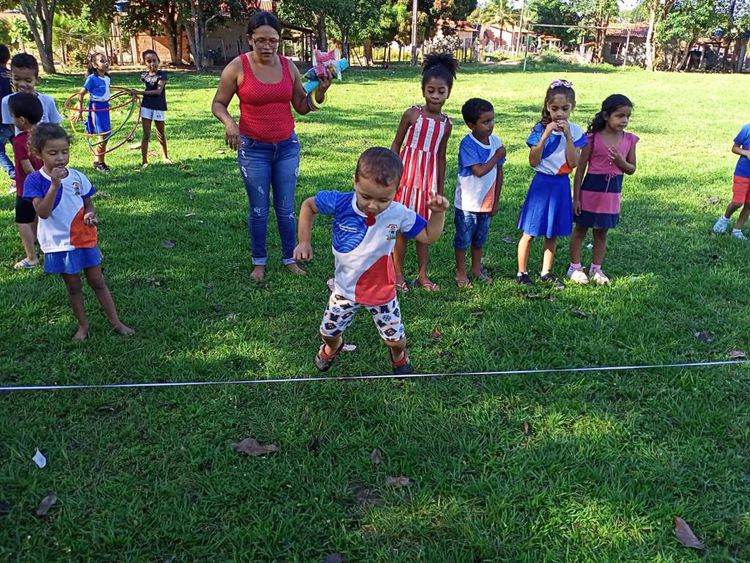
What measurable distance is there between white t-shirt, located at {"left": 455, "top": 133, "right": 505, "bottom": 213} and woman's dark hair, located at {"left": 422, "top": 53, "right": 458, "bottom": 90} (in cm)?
49

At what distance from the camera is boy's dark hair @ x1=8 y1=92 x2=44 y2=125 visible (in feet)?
13.9

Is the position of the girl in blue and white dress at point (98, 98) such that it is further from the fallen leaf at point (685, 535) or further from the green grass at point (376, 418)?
the fallen leaf at point (685, 535)

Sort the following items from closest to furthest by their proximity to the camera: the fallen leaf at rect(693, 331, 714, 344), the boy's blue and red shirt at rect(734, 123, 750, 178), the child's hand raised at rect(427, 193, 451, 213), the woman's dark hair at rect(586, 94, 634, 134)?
the child's hand raised at rect(427, 193, 451, 213) < the fallen leaf at rect(693, 331, 714, 344) < the woman's dark hair at rect(586, 94, 634, 134) < the boy's blue and red shirt at rect(734, 123, 750, 178)

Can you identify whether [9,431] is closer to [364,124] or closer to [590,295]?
[590,295]

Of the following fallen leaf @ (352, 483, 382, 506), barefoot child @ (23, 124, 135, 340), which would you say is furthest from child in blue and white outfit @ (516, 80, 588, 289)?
barefoot child @ (23, 124, 135, 340)

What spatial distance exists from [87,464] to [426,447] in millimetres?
1672

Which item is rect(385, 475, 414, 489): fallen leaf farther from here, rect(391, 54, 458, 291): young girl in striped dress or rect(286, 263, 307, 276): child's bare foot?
rect(286, 263, 307, 276): child's bare foot

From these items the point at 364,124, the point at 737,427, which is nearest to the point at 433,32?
the point at 364,124

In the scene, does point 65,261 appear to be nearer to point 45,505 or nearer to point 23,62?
point 45,505

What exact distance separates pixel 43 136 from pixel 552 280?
3.84m

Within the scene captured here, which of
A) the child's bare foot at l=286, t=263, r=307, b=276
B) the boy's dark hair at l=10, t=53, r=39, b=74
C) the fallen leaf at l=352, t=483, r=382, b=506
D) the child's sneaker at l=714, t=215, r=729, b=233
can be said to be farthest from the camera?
the child's sneaker at l=714, t=215, r=729, b=233

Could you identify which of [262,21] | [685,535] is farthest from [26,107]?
[685,535]

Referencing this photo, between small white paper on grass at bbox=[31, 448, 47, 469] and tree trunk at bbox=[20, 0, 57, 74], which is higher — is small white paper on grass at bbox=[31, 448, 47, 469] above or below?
below

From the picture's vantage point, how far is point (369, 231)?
3.00 meters
